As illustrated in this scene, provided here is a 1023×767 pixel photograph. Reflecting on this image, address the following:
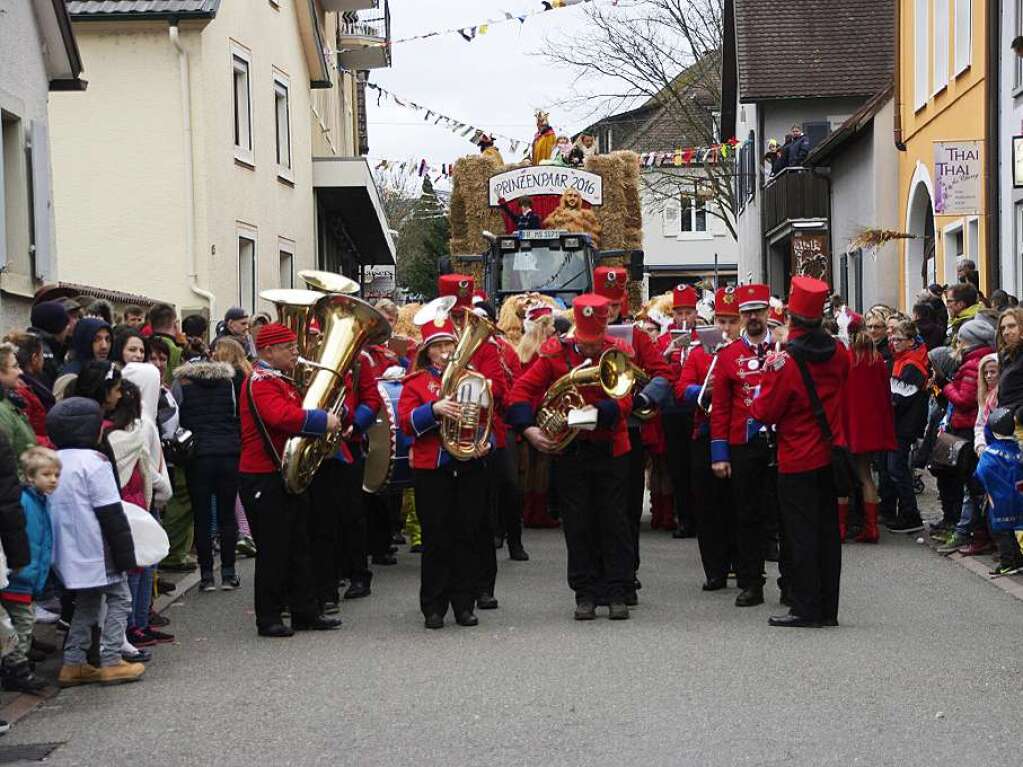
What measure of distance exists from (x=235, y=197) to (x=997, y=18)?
10742 millimetres

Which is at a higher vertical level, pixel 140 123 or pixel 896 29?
pixel 896 29

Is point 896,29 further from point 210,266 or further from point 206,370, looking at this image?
point 206,370

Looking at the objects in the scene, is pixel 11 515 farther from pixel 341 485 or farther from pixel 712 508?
pixel 712 508

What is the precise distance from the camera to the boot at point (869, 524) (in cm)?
1355

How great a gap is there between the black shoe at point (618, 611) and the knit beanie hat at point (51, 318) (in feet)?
13.2

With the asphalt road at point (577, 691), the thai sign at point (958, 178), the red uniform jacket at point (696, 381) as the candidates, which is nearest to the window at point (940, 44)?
the thai sign at point (958, 178)

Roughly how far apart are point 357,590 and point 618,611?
86.5 inches

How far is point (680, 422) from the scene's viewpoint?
13.6 m

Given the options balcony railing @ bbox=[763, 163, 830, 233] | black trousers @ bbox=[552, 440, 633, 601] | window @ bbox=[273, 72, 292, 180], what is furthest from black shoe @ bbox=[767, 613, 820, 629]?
balcony railing @ bbox=[763, 163, 830, 233]

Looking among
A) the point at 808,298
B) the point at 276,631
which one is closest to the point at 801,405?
the point at 808,298

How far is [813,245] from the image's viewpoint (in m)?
32.8

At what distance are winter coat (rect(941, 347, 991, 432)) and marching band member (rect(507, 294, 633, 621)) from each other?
3.65 m

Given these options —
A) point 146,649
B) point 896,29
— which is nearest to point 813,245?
point 896,29

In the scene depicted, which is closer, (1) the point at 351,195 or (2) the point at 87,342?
(2) the point at 87,342
